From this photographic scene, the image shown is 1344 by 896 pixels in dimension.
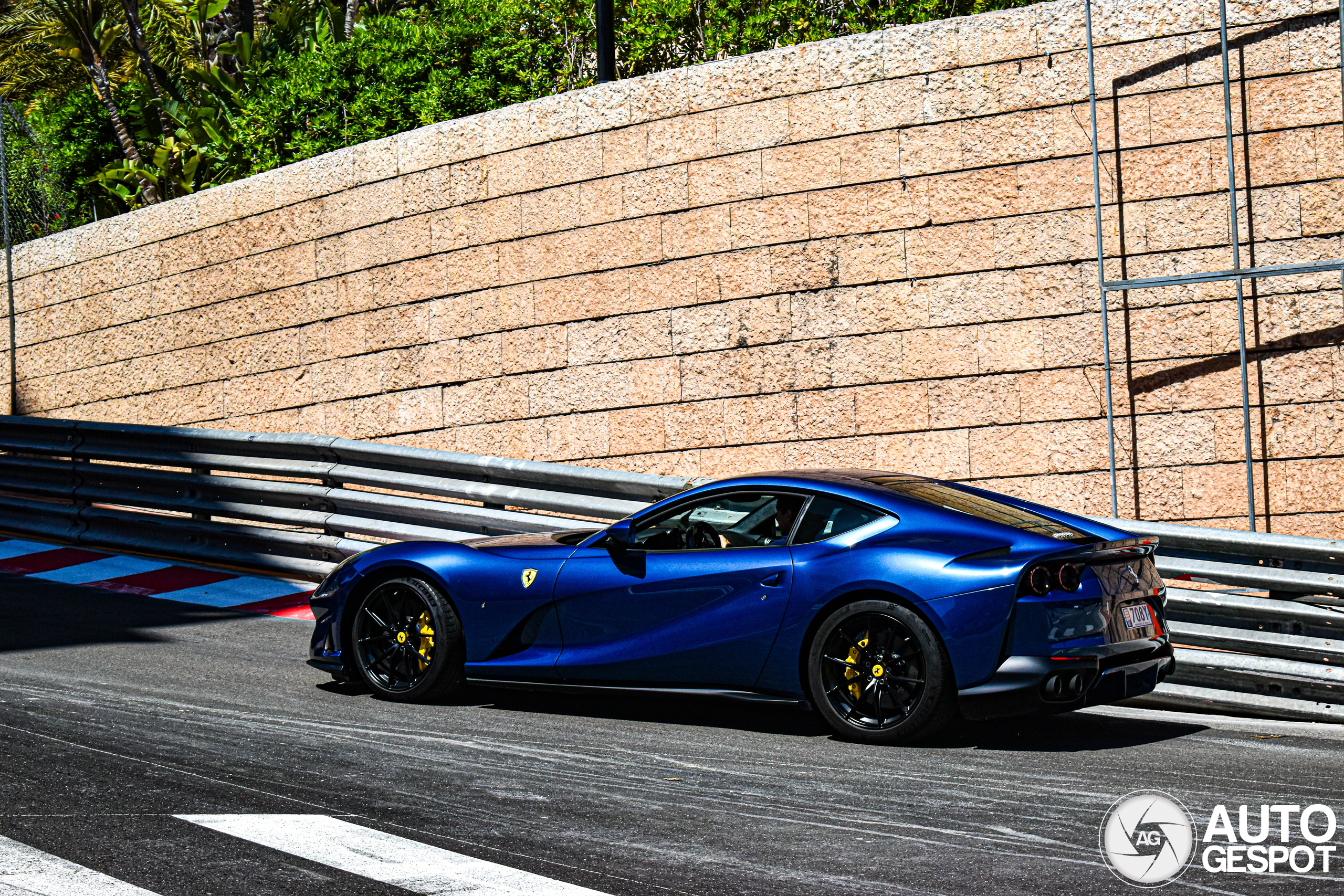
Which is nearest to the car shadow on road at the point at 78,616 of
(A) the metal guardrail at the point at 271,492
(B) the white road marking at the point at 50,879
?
(A) the metal guardrail at the point at 271,492

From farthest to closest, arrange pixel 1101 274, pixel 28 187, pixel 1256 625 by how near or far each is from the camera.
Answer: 1. pixel 28 187
2. pixel 1101 274
3. pixel 1256 625

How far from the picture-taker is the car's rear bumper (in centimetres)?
595

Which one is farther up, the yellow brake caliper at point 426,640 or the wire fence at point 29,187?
the wire fence at point 29,187

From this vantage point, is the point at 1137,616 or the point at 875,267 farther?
the point at 875,267

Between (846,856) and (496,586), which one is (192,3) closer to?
(496,586)

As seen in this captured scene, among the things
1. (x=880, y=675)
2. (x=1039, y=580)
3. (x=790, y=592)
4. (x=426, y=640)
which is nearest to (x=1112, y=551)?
(x=1039, y=580)

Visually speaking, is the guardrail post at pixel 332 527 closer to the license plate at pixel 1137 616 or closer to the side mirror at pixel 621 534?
the side mirror at pixel 621 534

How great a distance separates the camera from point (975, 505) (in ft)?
21.8

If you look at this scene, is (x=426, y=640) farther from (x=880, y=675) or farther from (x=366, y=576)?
(x=880, y=675)

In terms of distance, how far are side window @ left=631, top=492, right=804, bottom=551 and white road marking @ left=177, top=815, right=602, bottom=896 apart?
2.52 meters

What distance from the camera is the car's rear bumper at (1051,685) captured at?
595cm

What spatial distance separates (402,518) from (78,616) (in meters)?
2.27

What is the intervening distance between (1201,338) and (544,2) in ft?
26.2

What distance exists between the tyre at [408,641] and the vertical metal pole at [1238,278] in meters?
5.02
